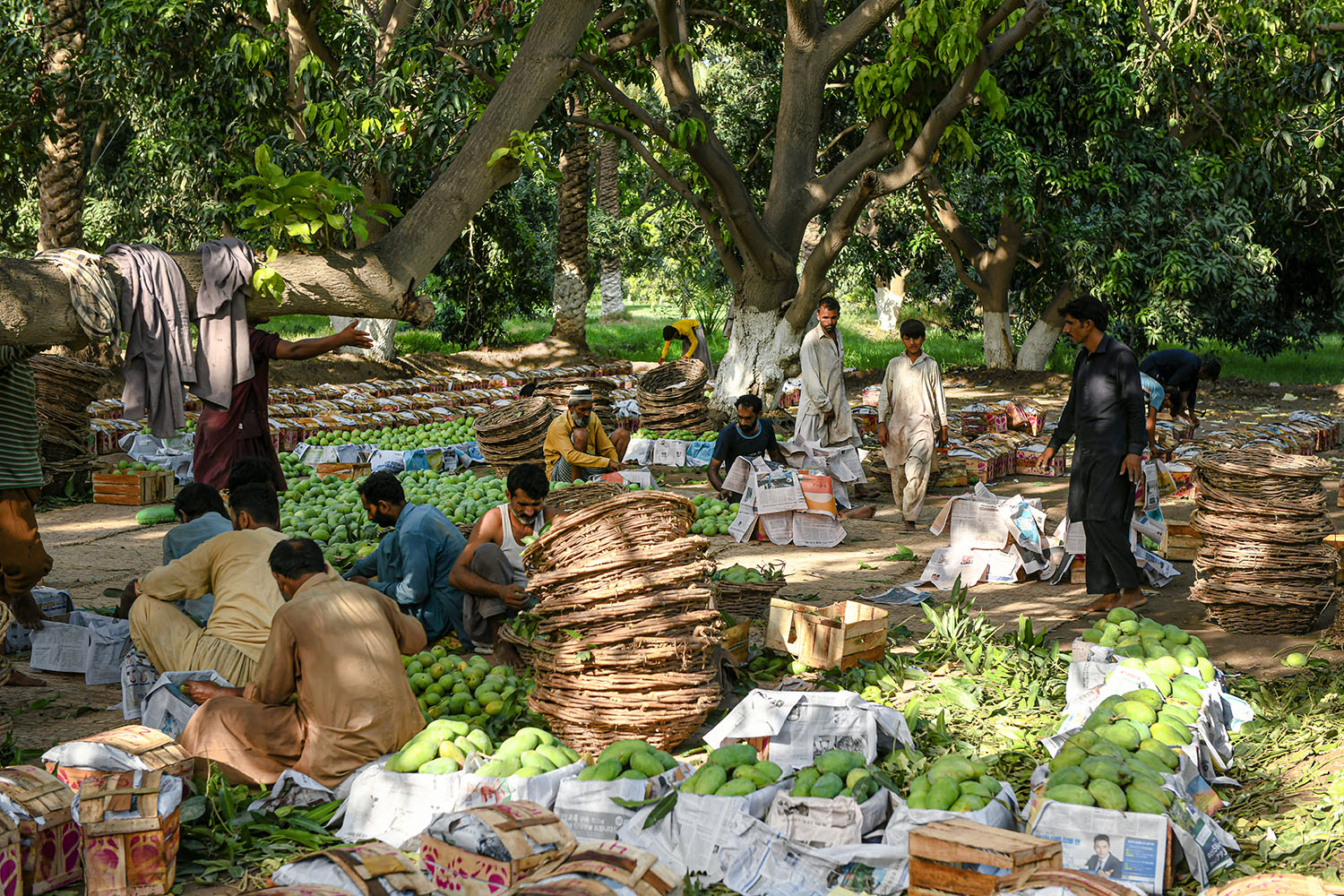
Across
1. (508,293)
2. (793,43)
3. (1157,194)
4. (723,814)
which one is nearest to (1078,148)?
(1157,194)

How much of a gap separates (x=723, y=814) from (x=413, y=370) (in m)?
14.7

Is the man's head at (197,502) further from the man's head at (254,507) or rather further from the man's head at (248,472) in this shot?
the man's head at (254,507)

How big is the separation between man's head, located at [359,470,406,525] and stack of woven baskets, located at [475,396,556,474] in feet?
15.6

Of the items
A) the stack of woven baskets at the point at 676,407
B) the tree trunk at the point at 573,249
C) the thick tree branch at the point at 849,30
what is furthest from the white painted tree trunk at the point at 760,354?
the tree trunk at the point at 573,249

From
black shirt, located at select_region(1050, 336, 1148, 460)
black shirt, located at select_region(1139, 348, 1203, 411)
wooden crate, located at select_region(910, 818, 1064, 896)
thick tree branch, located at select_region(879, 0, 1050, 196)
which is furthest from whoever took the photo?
black shirt, located at select_region(1139, 348, 1203, 411)

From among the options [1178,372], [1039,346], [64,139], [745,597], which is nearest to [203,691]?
[745,597]

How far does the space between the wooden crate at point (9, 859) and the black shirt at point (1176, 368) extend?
12.4 meters

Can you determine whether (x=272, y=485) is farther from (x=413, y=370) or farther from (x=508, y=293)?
(x=508, y=293)

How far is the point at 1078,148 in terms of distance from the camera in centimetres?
1648

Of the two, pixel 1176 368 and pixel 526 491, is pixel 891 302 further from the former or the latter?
pixel 526 491

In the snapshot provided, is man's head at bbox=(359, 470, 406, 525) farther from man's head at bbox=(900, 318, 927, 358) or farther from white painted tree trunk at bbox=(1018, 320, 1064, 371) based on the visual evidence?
white painted tree trunk at bbox=(1018, 320, 1064, 371)

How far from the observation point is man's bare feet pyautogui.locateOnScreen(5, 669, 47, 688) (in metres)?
5.73

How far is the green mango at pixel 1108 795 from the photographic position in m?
3.57

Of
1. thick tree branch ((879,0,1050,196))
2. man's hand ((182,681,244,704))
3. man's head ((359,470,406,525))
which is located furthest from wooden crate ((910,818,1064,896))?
thick tree branch ((879,0,1050,196))
